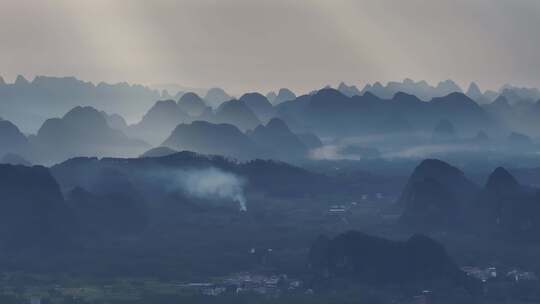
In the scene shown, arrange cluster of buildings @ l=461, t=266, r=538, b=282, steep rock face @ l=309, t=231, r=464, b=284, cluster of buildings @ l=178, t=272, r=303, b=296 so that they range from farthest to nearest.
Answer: cluster of buildings @ l=461, t=266, r=538, b=282 < steep rock face @ l=309, t=231, r=464, b=284 < cluster of buildings @ l=178, t=272, r=303, b=296

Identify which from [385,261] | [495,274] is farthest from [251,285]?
[495,274]

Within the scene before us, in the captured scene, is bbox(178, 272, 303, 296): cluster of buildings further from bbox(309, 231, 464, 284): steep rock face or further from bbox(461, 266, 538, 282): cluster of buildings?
bbox(461, 266, 538, 282): cluster of buildings

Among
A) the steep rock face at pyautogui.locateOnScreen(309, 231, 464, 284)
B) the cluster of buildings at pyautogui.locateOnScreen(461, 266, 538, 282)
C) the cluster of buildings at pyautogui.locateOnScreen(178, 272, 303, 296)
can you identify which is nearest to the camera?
the cluster of buildings at pyautogui.locateOnScreen(178, 272, 303, 296)

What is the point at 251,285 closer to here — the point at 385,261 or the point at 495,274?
the point at 385,261

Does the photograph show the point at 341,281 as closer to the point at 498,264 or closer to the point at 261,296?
the point at 261,296

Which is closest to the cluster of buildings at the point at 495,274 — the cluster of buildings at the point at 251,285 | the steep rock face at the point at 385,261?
the steep rock face at the point at 385,261

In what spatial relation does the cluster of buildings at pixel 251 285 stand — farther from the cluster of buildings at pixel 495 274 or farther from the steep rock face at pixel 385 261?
the cluster of buildings at pixel 495 274

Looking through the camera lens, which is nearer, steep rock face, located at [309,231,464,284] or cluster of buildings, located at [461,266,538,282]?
steep rock face, located at [309,231,464,284]

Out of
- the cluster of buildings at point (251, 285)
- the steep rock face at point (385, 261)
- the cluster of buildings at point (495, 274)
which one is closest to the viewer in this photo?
the cluster of buildings at point (251, 285)

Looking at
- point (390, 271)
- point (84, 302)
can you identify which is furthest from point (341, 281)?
point (84, 302)

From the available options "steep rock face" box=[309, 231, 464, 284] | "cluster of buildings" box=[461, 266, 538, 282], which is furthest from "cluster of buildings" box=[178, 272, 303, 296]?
→ "cluster of buildings" box=[461, 266, 538, 282]
